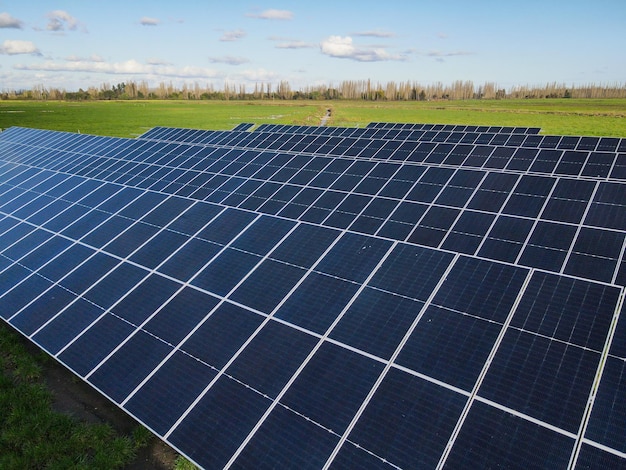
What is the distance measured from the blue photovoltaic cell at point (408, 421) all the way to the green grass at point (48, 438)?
5.70 m

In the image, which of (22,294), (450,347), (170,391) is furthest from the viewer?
(22,294)

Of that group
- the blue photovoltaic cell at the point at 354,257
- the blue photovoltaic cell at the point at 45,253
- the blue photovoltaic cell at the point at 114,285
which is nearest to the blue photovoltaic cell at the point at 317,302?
the blue photovoltaic cell at the point at 354,257

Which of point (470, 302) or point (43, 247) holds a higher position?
point (470, 302)

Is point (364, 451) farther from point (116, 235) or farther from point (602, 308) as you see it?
point (116, 235)

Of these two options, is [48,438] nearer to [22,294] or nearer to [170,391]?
[170,391]

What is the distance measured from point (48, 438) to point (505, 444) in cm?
985

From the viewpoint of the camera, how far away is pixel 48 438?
945 centimetres

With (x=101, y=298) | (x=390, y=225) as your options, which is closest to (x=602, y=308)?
(x=390, y=225)

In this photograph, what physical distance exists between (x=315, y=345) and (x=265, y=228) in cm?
495

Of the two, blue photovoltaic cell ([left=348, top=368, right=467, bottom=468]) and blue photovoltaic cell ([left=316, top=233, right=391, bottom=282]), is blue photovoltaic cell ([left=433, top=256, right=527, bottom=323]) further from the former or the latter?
blue photovoltaic cell ([left=348, top=368, right=467, bottom=468])

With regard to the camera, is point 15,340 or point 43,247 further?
point 43,247

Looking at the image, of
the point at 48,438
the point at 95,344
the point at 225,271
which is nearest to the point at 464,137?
the point at 225,271

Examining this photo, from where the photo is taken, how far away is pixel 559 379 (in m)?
6.66

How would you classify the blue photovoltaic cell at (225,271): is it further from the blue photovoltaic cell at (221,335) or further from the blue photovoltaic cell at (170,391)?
the blue photovoltaic cell at (170,391)
